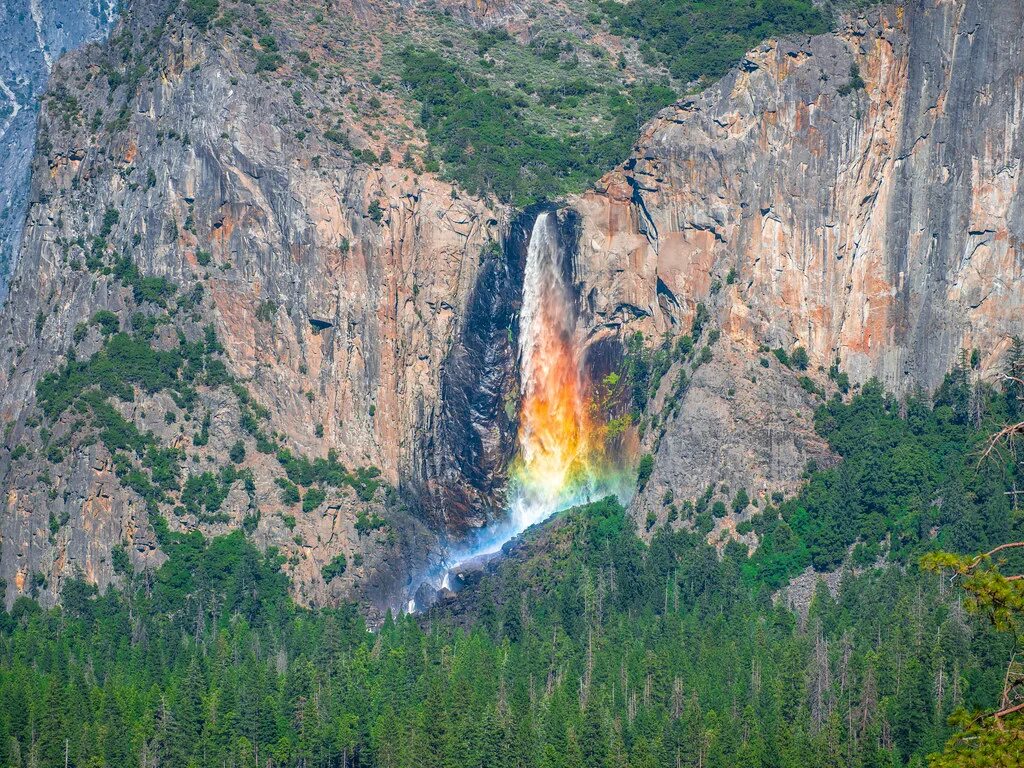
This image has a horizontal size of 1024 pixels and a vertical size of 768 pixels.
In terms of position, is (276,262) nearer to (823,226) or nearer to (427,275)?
(427,275)

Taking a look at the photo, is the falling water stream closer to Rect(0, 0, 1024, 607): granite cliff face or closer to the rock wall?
Rect(0, 0, 1024, 607): granite cliff face

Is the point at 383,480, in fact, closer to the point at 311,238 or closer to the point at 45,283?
the point at 311,238

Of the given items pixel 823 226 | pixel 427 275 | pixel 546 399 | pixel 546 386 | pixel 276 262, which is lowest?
pixel 546 399

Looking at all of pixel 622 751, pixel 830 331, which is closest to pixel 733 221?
pixel 830 331

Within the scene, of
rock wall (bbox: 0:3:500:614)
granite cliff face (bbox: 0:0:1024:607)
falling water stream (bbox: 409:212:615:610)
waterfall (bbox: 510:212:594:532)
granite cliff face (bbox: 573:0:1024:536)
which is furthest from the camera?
waterfall (bbox: 510:212:594:532)

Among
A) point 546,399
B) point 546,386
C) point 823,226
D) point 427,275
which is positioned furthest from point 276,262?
point 823,226

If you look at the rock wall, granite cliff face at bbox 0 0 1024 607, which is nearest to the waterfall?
granite cliff face at bbox 0 0 1024 607
